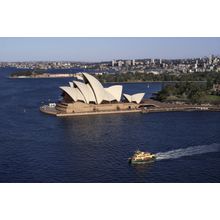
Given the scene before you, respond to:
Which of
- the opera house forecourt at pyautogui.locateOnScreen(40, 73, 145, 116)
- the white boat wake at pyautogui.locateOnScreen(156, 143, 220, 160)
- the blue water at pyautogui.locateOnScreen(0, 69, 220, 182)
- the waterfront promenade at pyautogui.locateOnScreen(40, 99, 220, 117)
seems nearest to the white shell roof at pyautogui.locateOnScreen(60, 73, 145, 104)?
the opera house forecourt at pyautogui.locateOnScreen(40, 73, 145, 116)

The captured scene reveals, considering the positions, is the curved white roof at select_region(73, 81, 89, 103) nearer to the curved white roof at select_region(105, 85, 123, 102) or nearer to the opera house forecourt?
the opera house forecourt

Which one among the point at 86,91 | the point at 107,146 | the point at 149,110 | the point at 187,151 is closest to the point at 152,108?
the point at 149,110

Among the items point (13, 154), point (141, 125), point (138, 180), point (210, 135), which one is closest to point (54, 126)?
point (141, 125)

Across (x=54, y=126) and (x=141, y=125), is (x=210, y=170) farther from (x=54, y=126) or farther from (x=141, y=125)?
(x=54, y=126)

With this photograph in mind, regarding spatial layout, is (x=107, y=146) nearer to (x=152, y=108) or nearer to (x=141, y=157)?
(x=141, y=157)

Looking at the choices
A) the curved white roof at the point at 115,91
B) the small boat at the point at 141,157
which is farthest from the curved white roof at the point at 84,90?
the small boat at the point at 141,157

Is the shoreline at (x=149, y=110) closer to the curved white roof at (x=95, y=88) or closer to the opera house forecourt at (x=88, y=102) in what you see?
the opera house forecourt at (x=88, y=102)
